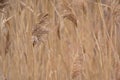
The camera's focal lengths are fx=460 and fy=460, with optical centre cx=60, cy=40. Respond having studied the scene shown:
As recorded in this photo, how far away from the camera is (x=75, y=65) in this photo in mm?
1778

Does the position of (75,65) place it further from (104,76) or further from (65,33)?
(65,33)

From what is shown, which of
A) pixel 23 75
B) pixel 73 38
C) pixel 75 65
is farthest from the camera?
pixel 73 38

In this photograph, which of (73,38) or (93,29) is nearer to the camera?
(93,29)

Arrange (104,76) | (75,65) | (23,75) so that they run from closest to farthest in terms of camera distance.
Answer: (75,65) < (104,76) < (23,75)

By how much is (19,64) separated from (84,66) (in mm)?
304

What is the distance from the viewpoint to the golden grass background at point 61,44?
1901 millimetres

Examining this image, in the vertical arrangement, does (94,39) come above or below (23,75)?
above

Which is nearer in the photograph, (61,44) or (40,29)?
(40,29)

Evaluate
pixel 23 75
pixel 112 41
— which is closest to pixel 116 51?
pixel 112 41

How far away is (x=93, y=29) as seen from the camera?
2039 mm

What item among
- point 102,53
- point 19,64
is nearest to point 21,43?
point 19,64

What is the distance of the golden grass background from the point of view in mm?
1901

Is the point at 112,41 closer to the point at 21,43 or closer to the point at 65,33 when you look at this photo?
the point at 65,33

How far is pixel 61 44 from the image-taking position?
205 cm
